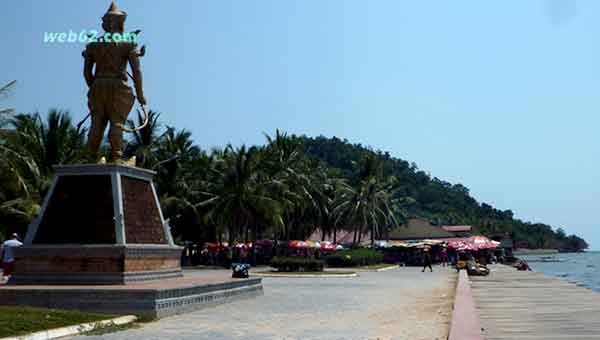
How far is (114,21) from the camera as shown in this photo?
669 inches

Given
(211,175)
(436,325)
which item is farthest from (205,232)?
(436,325)

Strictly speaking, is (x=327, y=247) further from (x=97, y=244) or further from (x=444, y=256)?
(x=97, y=244)

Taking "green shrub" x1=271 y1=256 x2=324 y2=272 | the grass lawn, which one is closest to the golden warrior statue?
the grass lawn

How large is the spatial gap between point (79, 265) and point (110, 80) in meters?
4.46

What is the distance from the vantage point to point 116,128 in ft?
56.5

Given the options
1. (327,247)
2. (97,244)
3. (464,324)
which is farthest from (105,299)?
(327,247)

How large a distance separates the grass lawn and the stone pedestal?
8.91 feet

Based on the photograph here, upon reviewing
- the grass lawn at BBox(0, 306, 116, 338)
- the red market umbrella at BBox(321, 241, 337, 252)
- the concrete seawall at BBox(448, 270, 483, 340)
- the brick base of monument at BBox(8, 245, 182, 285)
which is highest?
the red market umbrella at BBox(321, 241, 337, 252)

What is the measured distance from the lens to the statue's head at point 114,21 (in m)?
17.0

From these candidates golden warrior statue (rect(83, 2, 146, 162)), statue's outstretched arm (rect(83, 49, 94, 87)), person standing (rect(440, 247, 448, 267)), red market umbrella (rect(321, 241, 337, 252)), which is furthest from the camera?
person standing (rect(440, 247, 448, 267))

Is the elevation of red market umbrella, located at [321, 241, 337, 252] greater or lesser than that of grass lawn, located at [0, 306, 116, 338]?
greater

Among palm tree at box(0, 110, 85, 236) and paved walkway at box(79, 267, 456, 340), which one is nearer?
paved walkway at box(79, 267, 456, 340)

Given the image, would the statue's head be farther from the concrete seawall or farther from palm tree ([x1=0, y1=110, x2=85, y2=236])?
palm tree ([x1=0, y1=110, x2=85, y2=236])

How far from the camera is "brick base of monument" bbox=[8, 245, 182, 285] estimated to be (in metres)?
14.7
